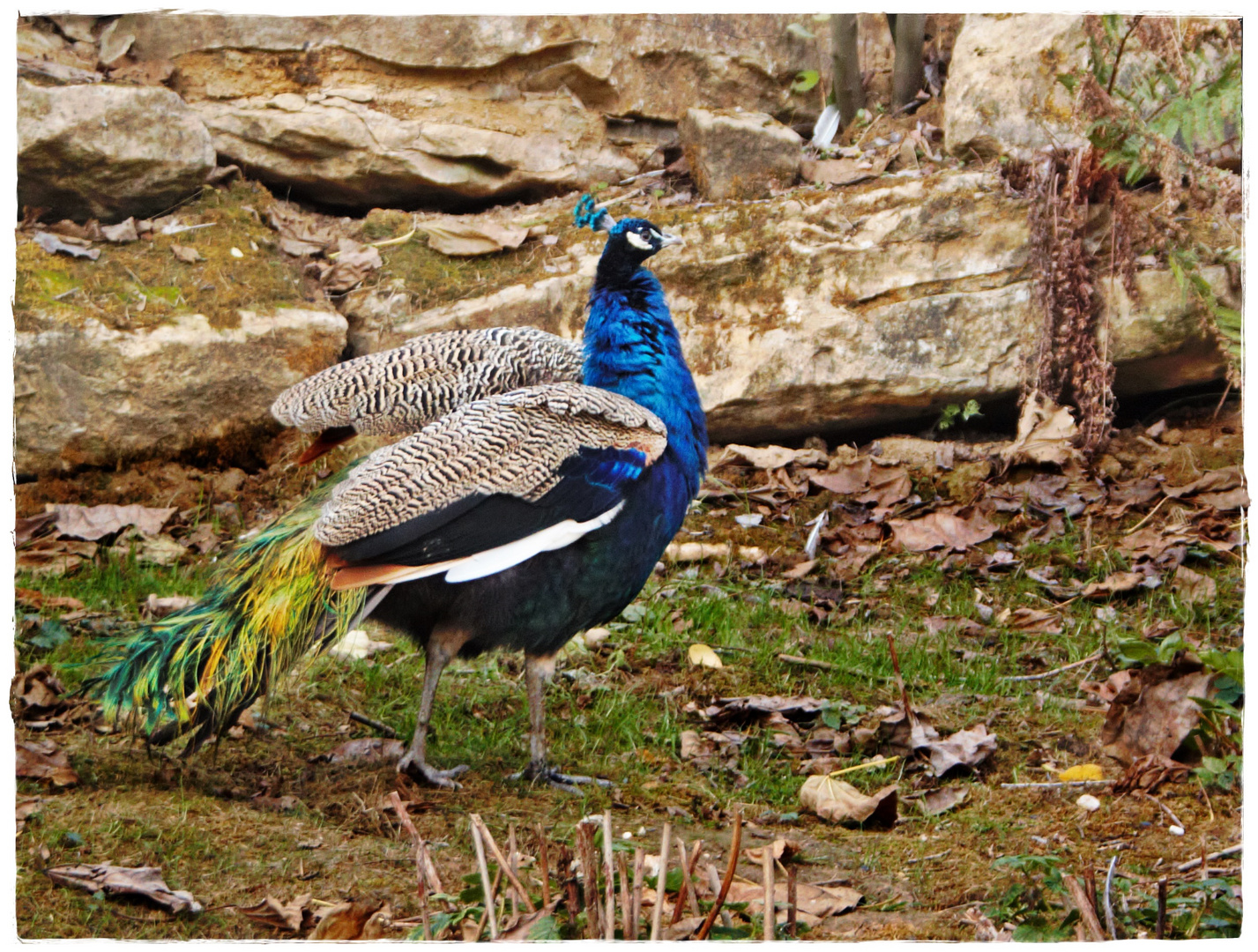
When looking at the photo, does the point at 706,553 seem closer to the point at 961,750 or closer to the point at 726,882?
the point at 961,750

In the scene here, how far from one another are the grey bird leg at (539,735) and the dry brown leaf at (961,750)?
1.92 ft

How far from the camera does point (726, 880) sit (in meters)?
1.41

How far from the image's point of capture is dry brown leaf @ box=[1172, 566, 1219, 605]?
269 cm

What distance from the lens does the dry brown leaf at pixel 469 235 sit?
331 centimetres

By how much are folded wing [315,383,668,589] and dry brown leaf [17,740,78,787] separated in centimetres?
55

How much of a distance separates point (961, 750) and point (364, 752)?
1.10 meters

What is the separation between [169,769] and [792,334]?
190 cm

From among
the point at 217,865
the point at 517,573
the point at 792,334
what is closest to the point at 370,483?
the point at 517,573

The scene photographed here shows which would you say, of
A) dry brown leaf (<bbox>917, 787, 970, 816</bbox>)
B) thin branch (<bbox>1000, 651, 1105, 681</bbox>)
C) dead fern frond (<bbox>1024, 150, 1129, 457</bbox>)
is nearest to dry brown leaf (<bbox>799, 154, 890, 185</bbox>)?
dead fern frond (<bbox>1024, 150, 1129, 457</bbox>)

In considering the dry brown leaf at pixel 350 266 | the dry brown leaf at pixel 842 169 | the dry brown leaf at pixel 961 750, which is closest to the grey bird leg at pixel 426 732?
the dry brown leaf at pixel 961 750

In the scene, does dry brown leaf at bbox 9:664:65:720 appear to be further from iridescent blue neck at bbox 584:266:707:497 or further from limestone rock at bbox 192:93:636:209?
limestone rock at bbox 192:93:636:209

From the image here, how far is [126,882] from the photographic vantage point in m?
1.88

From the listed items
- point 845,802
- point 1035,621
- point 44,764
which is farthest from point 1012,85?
point 44,764

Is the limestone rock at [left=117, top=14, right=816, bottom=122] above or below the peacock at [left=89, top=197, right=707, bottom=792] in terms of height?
above
